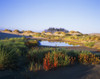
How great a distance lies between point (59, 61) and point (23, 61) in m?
2.19

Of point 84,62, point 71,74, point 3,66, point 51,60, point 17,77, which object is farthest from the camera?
point 84,62

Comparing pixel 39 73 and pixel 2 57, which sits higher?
pixel 2 57

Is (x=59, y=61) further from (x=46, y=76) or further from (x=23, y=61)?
(x=23, y=61)

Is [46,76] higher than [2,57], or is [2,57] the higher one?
[2,57]

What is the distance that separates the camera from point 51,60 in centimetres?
569

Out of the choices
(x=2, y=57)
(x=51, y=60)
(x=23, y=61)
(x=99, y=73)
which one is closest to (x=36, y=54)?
(x=23, y=61)

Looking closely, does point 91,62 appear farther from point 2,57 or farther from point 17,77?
point 2,57

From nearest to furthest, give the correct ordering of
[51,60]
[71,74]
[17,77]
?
1. [17,77]
2. [71,74]
3. [51,60]

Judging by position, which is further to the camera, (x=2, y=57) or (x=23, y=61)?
(x=23, y=61)

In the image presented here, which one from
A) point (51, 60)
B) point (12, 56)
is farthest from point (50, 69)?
point (12, 56)

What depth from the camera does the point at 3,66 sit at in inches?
207

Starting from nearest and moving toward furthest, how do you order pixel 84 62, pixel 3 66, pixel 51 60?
1. pixel 3 66
2. pixel 51 60
3. pixel 84 62

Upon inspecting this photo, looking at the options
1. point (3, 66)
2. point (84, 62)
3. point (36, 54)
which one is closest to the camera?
point (3, 66)

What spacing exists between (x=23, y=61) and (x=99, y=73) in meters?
4.01
